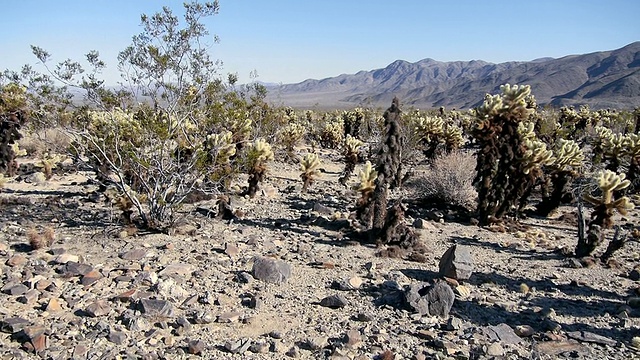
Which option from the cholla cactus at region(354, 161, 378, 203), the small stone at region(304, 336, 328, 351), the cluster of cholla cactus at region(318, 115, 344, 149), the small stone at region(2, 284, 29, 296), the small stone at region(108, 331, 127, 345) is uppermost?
the cholla cactus at region(354, 161, 378, 203)

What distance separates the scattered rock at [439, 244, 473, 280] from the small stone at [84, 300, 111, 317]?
4.90 m

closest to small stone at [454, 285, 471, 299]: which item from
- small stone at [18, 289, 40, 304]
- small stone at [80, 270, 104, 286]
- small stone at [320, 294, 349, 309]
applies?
small stone at [320, 294, 349, 309]

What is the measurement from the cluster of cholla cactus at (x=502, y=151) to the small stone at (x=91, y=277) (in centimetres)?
827

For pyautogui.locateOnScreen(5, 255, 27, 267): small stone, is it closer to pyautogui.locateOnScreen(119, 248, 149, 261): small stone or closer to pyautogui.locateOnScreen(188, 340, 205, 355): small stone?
pyautogui.locateOnScreen(119, 248, 149, 261): small stone

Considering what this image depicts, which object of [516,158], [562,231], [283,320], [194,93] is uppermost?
[194,93]

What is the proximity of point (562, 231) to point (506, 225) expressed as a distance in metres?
1.34

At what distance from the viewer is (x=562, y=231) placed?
35.7 ft

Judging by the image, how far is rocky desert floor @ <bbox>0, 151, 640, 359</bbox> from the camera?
A: 5.12 meters

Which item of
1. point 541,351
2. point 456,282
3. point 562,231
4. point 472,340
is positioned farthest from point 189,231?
point 562,231

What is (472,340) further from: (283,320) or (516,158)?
(516,158)

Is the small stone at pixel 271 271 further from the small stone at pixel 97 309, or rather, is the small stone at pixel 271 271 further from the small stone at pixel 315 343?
the small stone at pixel 97 309

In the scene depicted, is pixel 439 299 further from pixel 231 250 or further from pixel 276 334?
pixel 231 250

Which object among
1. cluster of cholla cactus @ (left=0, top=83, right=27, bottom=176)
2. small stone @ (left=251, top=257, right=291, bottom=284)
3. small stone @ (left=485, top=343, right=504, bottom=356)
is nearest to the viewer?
small stone @ (left=485, top=343, right=504, bottom=356)

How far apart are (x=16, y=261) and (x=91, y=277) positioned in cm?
139
